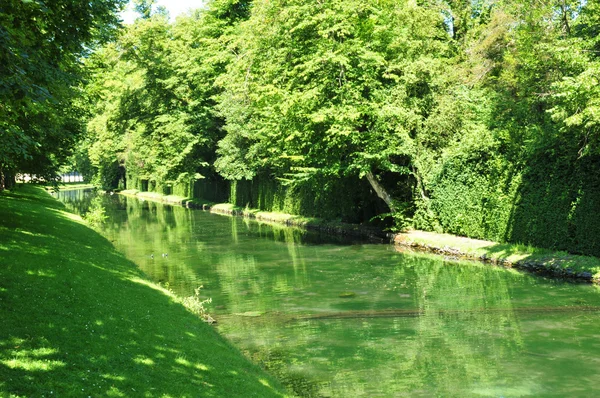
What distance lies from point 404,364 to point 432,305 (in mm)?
5220

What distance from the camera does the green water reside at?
429 inches

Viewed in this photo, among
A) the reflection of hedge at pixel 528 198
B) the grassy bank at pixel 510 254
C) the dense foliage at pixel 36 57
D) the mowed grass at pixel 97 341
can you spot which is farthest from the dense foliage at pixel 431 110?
the mowed grass at pixel 97 341

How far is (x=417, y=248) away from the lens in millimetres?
27062

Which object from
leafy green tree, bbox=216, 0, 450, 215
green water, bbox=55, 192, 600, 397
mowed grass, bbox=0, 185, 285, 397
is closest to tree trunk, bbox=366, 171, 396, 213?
leafy green tree, bbox=216, 0, 450, 215

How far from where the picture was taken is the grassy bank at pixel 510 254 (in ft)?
60.8

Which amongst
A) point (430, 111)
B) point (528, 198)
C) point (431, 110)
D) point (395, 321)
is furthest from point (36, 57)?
point (430, 111)

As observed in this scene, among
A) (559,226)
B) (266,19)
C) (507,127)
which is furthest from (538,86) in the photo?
(266,19)

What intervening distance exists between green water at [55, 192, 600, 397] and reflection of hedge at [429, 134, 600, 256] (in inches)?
85.3

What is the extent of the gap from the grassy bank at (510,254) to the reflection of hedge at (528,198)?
56cm

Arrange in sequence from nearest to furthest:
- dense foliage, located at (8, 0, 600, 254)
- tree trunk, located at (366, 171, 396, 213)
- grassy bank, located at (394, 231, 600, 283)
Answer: grassy bank, located at (394, 231, 600, 283) → dense foliage, located at (8, 0, 600, 254) → tree trunk, located at (366, 171, 396, 213)

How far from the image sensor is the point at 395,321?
15.1 m

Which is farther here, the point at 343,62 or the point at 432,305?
the point at 343,62

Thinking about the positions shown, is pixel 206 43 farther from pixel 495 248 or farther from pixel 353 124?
pixel 495 248

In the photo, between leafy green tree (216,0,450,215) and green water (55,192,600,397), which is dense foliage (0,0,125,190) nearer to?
green water (55,192,600,397)
